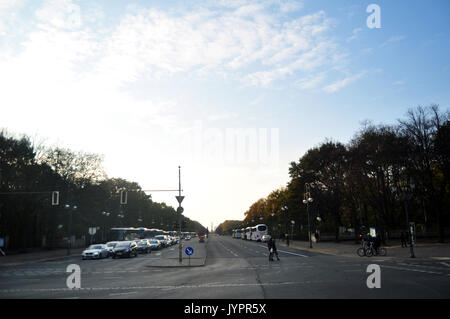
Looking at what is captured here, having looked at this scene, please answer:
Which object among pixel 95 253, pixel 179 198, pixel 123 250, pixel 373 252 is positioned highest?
pixel 179 198

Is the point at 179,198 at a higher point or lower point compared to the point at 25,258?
higher

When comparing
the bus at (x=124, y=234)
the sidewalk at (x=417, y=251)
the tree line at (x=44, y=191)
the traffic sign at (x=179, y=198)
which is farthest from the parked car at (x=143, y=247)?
the traffic sign at (x=179, y=198)

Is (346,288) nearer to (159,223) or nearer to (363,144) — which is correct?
(363,144)

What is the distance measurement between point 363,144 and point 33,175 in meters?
45.8

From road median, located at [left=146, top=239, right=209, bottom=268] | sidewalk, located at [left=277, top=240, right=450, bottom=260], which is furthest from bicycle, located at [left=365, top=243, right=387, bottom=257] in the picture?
road median, located at [left=146, top=239, right=209, bottom=268]

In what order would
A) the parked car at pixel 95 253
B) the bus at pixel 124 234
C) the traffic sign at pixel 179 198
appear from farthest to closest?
1. the bus at pixel 124 234
2. the parked car at pixel 95 253
3. the traffic sign at pixel 179 198

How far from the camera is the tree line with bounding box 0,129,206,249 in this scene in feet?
155

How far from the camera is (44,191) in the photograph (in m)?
52.3

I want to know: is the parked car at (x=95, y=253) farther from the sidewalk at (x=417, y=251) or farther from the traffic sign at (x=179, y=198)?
the sidewalk at (x=417, y=251)

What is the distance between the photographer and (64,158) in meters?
60.3

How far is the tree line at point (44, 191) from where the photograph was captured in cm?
4722

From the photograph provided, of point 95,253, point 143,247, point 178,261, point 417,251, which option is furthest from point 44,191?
point 417,251

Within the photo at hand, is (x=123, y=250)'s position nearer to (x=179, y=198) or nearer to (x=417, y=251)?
(x=179, y=198)
